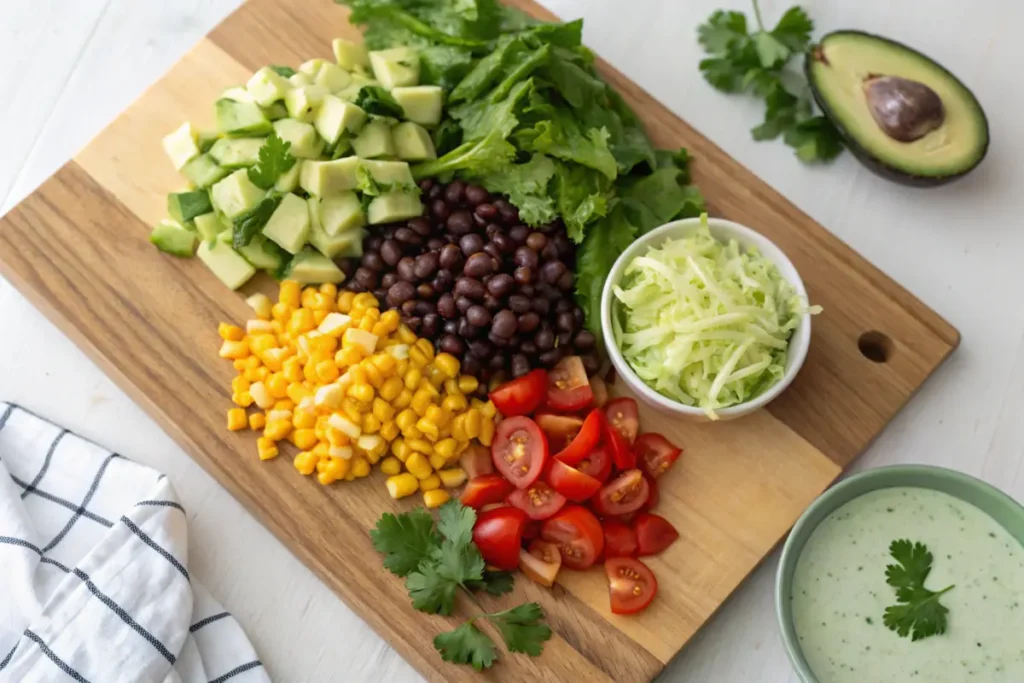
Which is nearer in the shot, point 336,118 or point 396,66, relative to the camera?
point 336,118

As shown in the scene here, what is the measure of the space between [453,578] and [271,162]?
3.88 ft

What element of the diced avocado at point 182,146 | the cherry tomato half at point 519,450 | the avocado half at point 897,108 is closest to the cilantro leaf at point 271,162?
the diced avocado at point 182,146

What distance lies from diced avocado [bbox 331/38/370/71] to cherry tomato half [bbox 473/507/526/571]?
135 cm

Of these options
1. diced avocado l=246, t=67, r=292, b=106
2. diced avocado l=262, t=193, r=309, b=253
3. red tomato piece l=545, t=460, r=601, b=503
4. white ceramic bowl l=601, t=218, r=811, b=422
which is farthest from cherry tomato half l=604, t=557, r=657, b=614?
diced avocado l=246, t=67, r=292, b=106

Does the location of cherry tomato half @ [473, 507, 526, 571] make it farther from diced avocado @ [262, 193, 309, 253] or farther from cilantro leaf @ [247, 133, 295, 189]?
cilantro leaf @ [247, 133, 295, 189]

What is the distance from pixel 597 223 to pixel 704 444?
2.14ft

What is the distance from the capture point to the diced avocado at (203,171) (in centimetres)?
271

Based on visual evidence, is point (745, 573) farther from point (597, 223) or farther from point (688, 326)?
point (597, 223)

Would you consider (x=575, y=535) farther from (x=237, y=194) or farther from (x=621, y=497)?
(x=237, y=194)

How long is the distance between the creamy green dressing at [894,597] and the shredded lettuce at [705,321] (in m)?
0.40

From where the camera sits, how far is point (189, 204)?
2.69 meters

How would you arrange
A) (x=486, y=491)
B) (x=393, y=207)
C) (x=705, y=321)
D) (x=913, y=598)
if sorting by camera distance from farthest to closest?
1. (x=393, y=207)
2. (x=486, y=491)
3. (x=705, y=321)
4. (x=913, y=598)

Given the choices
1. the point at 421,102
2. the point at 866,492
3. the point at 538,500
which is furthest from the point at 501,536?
the point at 421,102

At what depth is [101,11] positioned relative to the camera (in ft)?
10.6
